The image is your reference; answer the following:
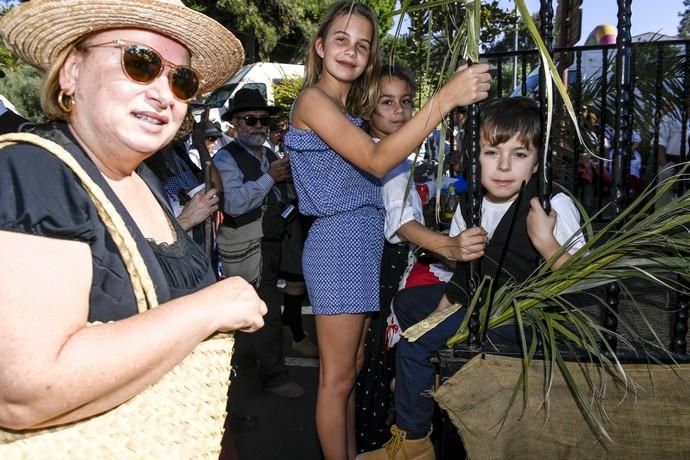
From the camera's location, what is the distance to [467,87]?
180cm

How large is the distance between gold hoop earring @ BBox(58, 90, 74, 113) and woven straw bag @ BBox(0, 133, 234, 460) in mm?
265

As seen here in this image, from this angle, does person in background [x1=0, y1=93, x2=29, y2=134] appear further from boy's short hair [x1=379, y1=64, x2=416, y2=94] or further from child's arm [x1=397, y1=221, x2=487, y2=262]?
child's arm [x1=397, y1=221, x2=487, y2=262]

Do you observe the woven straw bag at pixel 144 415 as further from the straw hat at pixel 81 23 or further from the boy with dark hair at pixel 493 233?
the boy with dark hair at pixel 493 233

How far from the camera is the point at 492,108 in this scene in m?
2.48

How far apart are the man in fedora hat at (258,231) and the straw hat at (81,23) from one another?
8.02ft

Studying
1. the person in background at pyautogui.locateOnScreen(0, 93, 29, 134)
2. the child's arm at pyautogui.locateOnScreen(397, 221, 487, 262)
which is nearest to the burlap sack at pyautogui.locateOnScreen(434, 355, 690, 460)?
the child's arm at pyautogui.locateOnScreen(397, 221, 487, 262)

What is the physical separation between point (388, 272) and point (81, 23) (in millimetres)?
2044

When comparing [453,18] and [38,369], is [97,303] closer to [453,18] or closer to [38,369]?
[38,369]

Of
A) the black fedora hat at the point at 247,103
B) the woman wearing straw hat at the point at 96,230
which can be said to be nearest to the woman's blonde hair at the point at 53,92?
the woman wearing straw hat at the point at 96,230

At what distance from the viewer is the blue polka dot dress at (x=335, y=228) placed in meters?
2.54

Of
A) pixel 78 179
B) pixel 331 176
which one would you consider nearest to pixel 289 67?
pixel 331 176

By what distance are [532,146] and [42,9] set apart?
1733mm

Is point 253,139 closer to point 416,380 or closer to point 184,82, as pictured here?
point 416,380

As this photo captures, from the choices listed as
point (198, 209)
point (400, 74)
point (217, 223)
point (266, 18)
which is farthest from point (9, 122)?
point (266, 18)
